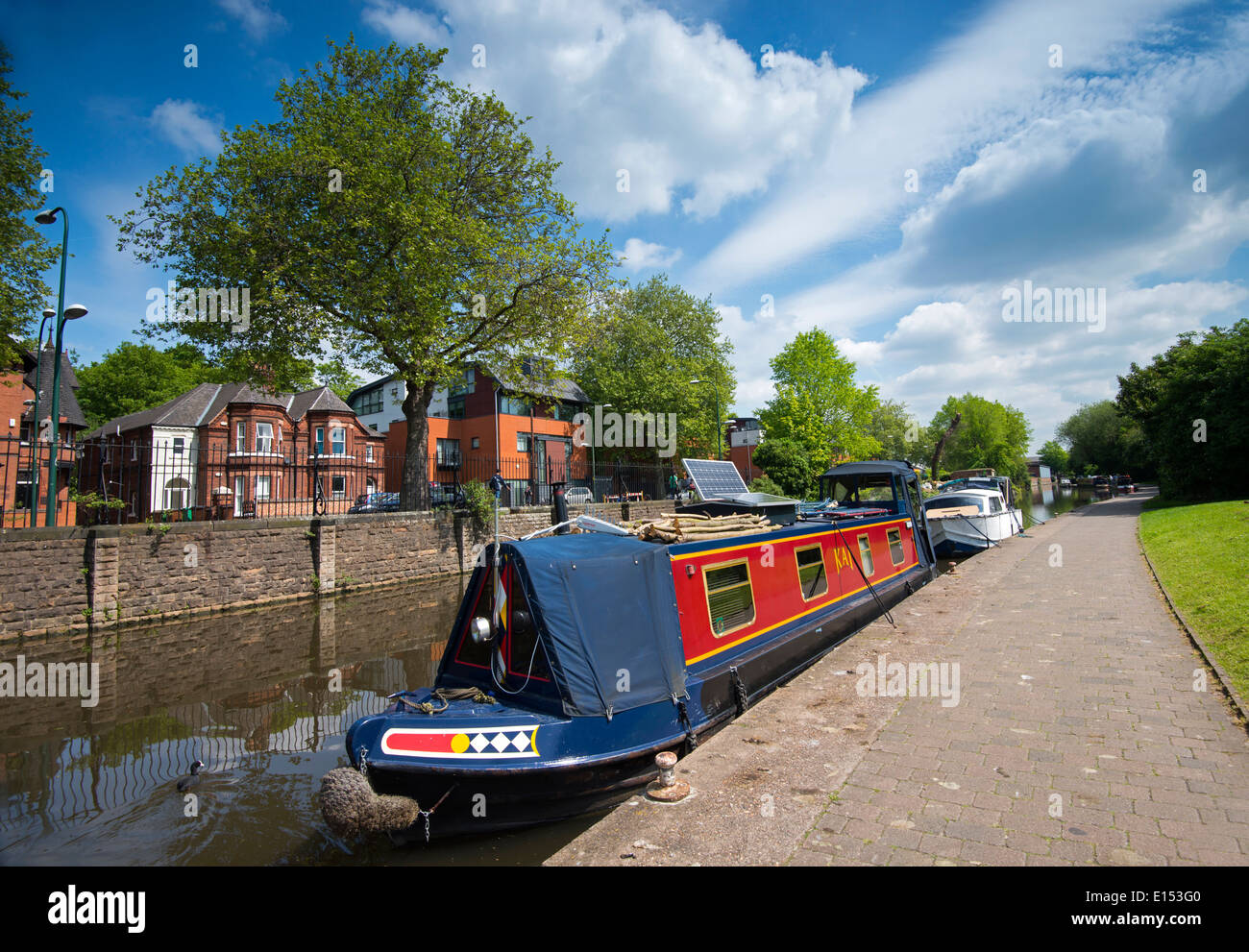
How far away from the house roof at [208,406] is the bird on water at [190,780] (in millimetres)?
26820

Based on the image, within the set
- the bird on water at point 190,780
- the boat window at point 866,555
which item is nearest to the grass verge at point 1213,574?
the boat window at point 866,555

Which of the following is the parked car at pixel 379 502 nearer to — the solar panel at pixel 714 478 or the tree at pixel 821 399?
the solar panel at pixel 714 478

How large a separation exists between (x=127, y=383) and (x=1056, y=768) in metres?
56.2

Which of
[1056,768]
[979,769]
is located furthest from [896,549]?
[979,769]

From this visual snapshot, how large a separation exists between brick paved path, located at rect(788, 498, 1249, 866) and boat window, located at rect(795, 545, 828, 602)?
61.6 inches

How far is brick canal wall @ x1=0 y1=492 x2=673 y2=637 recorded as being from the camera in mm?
10336

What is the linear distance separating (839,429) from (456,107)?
85.2 feet

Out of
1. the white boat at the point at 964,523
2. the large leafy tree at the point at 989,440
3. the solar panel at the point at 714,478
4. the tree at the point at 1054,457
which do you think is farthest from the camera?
the tree at the point at 1054,457

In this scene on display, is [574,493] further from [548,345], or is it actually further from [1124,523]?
[1124,523]

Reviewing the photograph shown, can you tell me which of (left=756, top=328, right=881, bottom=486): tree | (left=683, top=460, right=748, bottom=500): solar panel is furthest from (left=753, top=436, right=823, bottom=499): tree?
(left=683, top=460, right=748, bottom=500): solar panel

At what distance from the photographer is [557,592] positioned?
4.70 metres

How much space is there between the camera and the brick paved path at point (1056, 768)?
10.7ft

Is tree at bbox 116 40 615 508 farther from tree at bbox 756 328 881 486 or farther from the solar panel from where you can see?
tree at bbox 756 328 881 486
